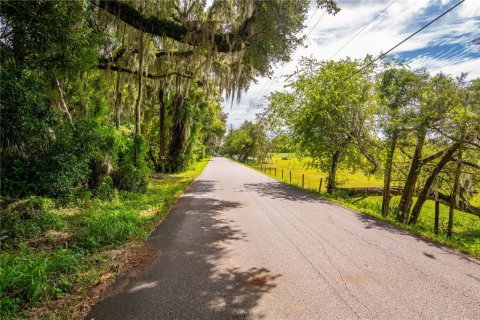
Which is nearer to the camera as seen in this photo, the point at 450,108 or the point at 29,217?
the point at 29,217

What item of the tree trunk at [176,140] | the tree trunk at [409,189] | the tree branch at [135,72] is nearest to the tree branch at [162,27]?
the tree branch at [135,72]

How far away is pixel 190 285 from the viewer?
12.8 feet

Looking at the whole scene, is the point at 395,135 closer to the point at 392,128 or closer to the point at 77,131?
the point at 392,128

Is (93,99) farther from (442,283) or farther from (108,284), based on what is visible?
(442,283)

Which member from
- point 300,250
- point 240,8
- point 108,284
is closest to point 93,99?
point 240,8

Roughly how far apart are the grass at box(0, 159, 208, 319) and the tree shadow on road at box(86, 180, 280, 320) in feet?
1.76

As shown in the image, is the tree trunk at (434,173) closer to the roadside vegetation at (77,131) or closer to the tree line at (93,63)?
the roadside vegetation at (77,131)

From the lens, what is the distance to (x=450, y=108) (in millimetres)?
8062

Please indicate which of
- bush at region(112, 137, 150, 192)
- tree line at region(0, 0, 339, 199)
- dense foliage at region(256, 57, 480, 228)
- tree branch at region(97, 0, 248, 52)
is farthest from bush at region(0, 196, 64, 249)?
dense foliage at region(256, 57, 480, 228)

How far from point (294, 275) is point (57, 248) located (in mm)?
4390

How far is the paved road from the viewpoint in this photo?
11.1 feet

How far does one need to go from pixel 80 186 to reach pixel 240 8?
Answer: 772cm

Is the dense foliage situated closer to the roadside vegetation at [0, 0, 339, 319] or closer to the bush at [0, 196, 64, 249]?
the roadside vegetation at [0, 0, 339, 319]

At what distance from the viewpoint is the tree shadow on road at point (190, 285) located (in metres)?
3.28
